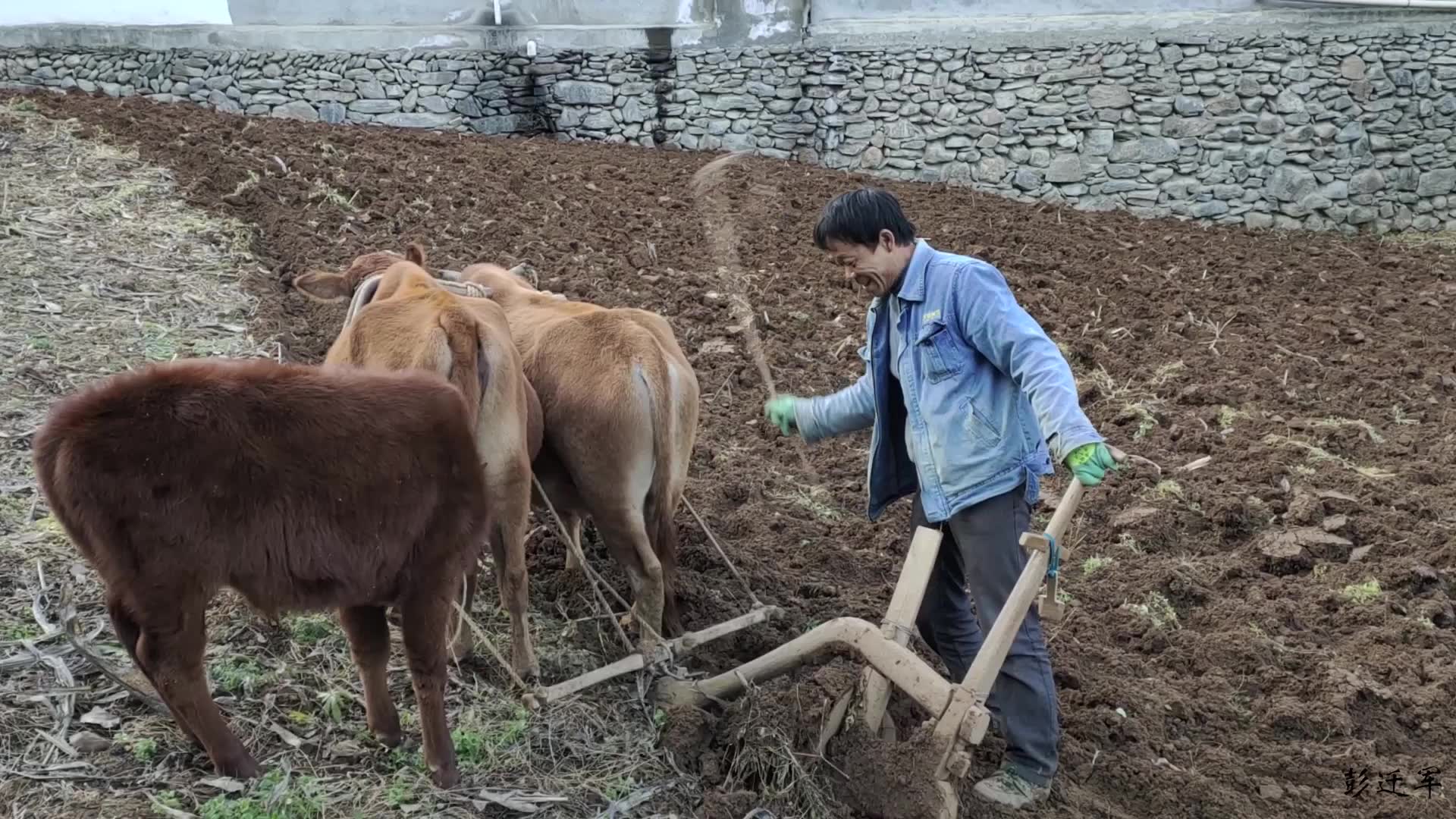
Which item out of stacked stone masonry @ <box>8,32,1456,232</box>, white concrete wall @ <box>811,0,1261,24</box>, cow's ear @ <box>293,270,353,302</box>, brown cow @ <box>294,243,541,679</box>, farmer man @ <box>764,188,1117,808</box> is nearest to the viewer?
farmer man @ <box>764,188,1117,808</box>

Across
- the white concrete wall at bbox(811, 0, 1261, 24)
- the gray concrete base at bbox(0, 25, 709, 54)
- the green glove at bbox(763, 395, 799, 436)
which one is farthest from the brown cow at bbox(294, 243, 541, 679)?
the gray concrete base at bbox(0, 25, 709, 54)

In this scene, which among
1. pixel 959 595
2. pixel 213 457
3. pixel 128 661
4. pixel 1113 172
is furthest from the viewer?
pixel 1113 172

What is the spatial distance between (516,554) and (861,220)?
5.90ft

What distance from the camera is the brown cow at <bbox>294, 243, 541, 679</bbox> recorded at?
432 cm

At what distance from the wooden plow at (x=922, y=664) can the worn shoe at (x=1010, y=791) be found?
14cm

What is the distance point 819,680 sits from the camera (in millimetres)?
4242

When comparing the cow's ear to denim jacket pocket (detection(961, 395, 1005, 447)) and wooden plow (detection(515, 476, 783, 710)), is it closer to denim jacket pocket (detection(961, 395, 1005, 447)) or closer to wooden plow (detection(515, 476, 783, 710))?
wooden plow (detection(515, 476, 783, 710))

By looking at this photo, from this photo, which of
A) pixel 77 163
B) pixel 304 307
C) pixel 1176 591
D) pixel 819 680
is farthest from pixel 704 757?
pixel 77 163

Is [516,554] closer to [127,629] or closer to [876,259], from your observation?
[127,629]

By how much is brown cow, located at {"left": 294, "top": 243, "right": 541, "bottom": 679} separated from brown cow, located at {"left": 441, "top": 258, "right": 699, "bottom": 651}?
0.73 ft

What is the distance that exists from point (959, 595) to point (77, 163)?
9070 millimetres

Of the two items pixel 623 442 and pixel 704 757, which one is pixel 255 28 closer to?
pixel 623 442

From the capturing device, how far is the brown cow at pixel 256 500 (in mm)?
3182

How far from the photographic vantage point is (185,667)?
3348mm
